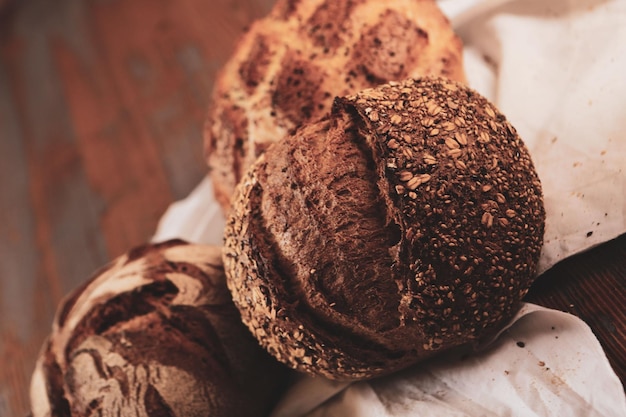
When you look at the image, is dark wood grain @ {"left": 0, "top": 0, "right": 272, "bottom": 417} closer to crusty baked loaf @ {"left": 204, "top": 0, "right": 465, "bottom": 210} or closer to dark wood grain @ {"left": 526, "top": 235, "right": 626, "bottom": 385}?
crusty baked loaf @ {"left": 204, "top": 0, "right": 465, "bottom": 210}

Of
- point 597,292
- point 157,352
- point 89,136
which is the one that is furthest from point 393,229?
point 89,136

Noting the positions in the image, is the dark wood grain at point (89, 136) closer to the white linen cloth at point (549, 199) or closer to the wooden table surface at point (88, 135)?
the wooden table surface at point (88, 135)

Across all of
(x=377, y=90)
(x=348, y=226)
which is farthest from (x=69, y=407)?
(x=377, y=90)

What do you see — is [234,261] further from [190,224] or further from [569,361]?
[190,224]

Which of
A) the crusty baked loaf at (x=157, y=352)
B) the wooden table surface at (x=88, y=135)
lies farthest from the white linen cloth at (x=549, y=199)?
the wooden table surface at (x=88, y=135)

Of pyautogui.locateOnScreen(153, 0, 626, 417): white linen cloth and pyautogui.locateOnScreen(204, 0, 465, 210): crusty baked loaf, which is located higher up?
pyautogui.locateOnScreen(204, 0, 465, 210): crusty baked loaf

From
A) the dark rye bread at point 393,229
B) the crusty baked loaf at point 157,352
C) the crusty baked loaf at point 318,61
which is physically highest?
the crusty baked loaf at point 318,61

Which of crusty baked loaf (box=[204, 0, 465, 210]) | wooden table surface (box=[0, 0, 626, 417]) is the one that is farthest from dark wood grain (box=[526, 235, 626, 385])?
wooden table surface (box=[0, 0, 626, 417])
